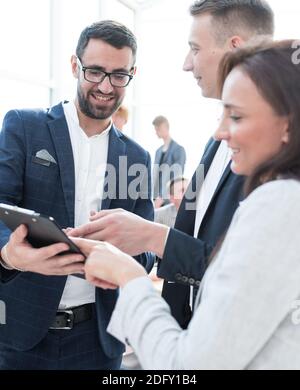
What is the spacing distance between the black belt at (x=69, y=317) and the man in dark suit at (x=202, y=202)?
0.29 metres

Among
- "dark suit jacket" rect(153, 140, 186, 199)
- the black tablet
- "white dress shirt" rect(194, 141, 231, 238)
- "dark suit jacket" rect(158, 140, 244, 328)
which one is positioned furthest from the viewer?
"dark suit jacket" rect(153, 140, 186, 199)

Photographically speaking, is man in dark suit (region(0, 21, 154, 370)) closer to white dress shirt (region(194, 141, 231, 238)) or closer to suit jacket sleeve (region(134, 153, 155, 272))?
suit jacket sleeve (region(134, 153, 155, 272))

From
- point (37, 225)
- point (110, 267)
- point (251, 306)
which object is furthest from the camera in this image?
point (37, 225)

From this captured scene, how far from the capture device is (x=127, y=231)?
4.40 feet

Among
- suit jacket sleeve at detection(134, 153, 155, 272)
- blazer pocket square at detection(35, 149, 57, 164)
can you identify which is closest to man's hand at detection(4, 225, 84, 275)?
blazer pocket square at detection(35, 149, 57, 164)

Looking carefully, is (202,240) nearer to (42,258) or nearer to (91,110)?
(42,258)

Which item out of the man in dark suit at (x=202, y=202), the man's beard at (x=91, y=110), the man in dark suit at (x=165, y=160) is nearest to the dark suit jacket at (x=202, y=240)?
the man in dark suit at (x=202, y=202)

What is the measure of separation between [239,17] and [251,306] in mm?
1099

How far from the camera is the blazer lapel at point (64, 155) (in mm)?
1677

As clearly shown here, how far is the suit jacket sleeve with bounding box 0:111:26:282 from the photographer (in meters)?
1.60

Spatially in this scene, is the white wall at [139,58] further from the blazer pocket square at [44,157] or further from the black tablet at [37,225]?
the black tablet at [37,225]

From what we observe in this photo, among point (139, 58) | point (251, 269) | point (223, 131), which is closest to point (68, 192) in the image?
point (223, 131)
